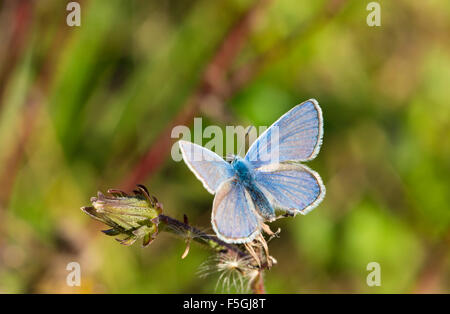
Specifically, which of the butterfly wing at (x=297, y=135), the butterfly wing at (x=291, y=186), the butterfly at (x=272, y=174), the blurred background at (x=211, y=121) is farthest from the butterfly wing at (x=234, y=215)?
the blurred background at (x=211, y=121)

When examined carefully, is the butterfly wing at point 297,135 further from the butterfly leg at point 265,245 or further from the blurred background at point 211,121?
the blurred background at point 211,121

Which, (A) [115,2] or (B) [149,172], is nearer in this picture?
(B) [149,172]

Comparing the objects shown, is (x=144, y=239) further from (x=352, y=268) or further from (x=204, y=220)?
(x=352, y=268)

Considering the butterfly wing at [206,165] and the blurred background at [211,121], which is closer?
the butterfly wing at [206,165]

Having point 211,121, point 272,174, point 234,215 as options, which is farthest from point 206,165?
point 211,121

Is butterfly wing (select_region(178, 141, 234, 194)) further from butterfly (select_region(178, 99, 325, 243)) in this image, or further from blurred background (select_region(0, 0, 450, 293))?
blurred background (select_region(0, 0, 450, 293))

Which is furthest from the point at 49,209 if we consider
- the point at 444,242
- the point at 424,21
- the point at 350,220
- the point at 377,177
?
the point at 424,21
